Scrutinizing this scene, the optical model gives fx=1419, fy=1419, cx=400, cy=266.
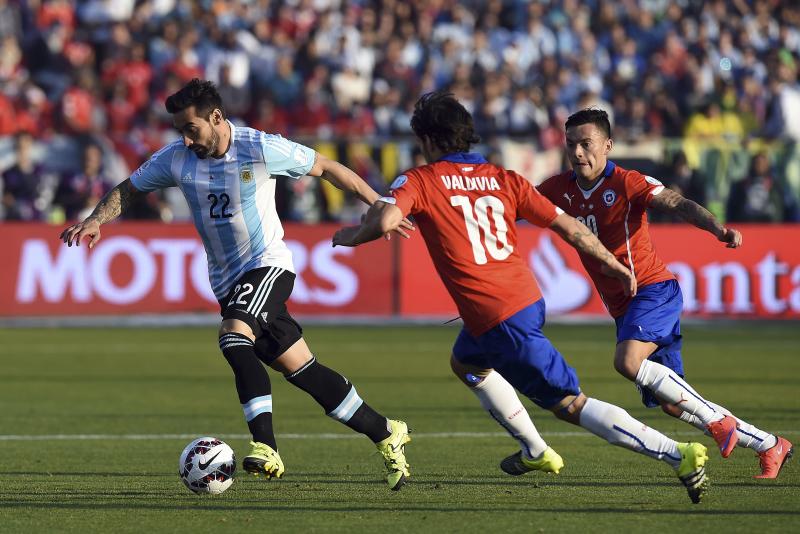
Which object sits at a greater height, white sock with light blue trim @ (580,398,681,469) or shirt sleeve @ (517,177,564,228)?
Result: shirt sleeve @ (517,177,564,228)

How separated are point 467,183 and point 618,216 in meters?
1.46

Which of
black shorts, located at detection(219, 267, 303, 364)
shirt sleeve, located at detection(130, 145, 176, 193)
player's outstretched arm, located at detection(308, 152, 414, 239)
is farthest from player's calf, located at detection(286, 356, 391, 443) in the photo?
shirt sleeve, located at detection(130, 145, 176, 193)

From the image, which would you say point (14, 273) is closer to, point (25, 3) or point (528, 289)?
point (25, 3)

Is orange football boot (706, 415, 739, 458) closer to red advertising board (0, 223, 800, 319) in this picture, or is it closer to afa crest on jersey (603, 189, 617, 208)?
afa crest on jersey (603, 189, 617, 208)

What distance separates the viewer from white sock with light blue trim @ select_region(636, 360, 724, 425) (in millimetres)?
7457

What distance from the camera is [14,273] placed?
19062mm

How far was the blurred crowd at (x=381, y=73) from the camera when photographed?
66.2 ft

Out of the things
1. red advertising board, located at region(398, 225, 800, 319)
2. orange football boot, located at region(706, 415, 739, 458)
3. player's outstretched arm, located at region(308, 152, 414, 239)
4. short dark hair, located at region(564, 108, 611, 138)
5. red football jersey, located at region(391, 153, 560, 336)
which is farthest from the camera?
red advertising board, located at region(398, 225, 800, 319)

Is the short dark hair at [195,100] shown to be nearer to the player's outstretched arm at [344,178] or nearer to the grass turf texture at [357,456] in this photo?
the player's outstretched arm at [344,178]

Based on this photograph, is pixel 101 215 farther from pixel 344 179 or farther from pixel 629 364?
pixel 629 364

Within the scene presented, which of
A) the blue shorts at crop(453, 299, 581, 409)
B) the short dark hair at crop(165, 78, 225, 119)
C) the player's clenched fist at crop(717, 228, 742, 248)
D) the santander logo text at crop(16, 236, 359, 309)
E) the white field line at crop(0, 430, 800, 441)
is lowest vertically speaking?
the white field line at crop(0, 430, 800, 441)

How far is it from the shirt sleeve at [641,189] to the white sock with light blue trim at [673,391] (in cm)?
89

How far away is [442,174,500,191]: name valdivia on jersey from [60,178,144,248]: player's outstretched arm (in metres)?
2.06

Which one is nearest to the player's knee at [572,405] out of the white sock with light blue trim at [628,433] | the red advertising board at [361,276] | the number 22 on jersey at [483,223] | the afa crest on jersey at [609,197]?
the white sock with light blue trim at [628,433]
